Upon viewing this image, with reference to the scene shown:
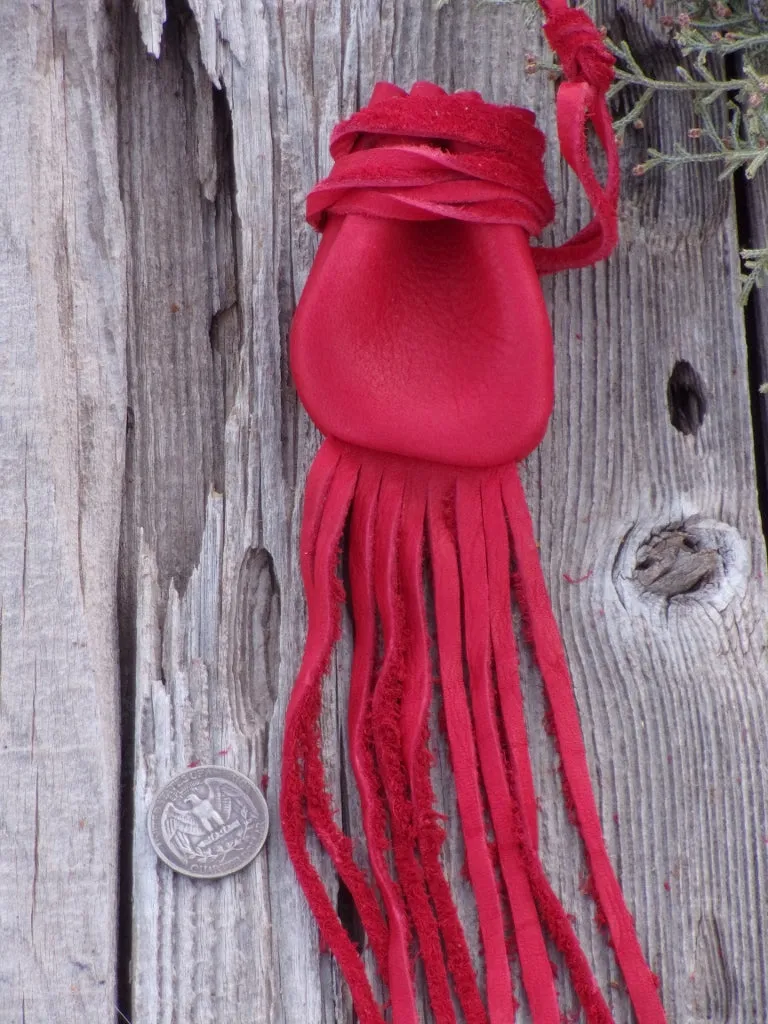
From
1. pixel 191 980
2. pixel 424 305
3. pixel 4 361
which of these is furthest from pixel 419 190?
pixel 191 980

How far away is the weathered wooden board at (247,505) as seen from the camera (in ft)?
3.44

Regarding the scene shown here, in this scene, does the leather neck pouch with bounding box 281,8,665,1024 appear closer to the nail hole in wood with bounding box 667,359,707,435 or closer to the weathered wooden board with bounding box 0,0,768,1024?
the weathered wooden board with bounding box 0,0,768,1024

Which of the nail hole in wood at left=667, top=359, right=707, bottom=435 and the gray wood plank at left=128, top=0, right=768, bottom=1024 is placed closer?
the gray wood plank at left=128, top=0, right=768, bottom=1024

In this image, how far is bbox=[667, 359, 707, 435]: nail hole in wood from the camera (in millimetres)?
1192

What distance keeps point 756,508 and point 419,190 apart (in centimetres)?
50

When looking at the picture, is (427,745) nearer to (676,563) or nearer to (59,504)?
(676,563)

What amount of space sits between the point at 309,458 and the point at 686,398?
42 cm

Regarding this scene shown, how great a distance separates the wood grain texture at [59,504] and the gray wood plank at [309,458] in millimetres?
31

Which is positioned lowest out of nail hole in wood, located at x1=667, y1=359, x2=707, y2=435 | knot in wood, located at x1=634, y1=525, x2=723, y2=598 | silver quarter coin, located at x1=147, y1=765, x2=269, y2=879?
silver quarter coin, located at x1=147, y1=765, x2=269, y2=879

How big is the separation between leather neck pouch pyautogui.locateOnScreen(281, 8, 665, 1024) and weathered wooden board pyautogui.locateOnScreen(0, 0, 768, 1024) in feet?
0.14

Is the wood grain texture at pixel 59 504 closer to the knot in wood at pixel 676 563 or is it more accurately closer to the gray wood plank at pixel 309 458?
the gray wood plank at pixel 309 458

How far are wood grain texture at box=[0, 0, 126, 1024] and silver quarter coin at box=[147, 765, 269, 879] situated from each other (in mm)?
59

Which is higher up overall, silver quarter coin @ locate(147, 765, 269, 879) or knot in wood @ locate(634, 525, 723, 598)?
knot in wood @ locate(634, 525, 723, 598)

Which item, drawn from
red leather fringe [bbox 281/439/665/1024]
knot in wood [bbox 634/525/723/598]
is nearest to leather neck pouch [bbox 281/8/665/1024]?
red leather fringe [bbox 281/439/665/1024]
